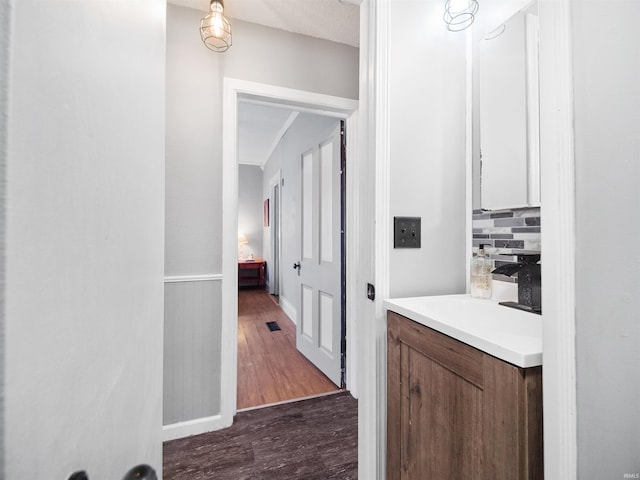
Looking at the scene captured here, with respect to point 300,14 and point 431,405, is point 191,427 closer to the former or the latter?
point 431,405

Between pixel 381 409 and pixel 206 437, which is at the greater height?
pixel 381 409

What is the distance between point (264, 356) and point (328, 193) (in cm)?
168

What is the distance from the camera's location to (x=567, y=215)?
1.77ft

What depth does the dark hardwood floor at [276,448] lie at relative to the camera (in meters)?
1.38

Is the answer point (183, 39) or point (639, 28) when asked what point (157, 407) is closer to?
point (639, 28)

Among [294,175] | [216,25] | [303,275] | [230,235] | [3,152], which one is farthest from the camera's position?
[294,175]

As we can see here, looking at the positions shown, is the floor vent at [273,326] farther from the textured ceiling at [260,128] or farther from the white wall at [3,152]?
the white wall at [3,152]

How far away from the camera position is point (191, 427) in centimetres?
164

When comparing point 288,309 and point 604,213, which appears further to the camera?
point 288,309

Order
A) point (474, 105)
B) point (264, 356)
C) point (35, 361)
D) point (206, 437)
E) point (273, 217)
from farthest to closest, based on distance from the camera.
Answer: point (273, 217) → point (264, 356) → point (206, 437) → point (474, 105) → point (35, 361)

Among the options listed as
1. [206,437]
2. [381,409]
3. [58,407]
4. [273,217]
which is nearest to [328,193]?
[381,409]

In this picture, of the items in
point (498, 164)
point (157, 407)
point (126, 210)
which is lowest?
point (157, 407)

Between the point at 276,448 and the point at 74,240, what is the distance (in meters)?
1.72

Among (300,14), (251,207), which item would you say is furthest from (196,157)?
(251,207)
